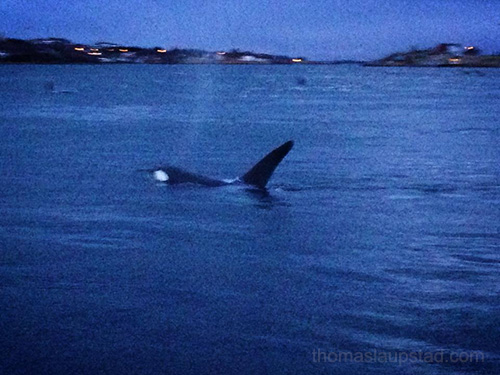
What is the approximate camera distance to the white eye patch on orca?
1823 cm

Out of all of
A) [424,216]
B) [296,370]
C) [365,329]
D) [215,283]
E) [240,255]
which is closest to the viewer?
[296,370]

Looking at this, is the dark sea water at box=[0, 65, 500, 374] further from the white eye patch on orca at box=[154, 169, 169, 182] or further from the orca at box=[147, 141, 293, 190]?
the orca at box=[147, 141, 293, 190]

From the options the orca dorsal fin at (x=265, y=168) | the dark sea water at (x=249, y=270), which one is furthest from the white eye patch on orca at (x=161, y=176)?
the orca dorsal fin at (x=265, y=168)

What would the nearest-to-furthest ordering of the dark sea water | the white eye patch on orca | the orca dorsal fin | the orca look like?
1. the dark sea water
2. the orca dorsal fin
3. the orca
4. the white eye patch on orca

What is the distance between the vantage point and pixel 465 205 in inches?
629

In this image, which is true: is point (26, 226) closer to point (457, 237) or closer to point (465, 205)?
point (457, 237)

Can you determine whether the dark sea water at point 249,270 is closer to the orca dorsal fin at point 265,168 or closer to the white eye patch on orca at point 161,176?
the white eye patch on orca at point 161,176

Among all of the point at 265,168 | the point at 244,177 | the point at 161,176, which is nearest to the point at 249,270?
the point at 265,168

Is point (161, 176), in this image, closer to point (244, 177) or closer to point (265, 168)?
point (244, 177)

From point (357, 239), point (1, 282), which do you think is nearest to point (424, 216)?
point (357, 239)

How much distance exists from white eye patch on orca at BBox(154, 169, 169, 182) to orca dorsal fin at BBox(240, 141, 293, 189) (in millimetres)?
1874

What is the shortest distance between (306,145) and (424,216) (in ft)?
56.2

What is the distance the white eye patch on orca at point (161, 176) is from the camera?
1823 cm

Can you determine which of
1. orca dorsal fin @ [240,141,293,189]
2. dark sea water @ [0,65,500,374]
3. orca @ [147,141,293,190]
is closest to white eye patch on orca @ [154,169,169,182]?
orca @ [147,141,293,190]
